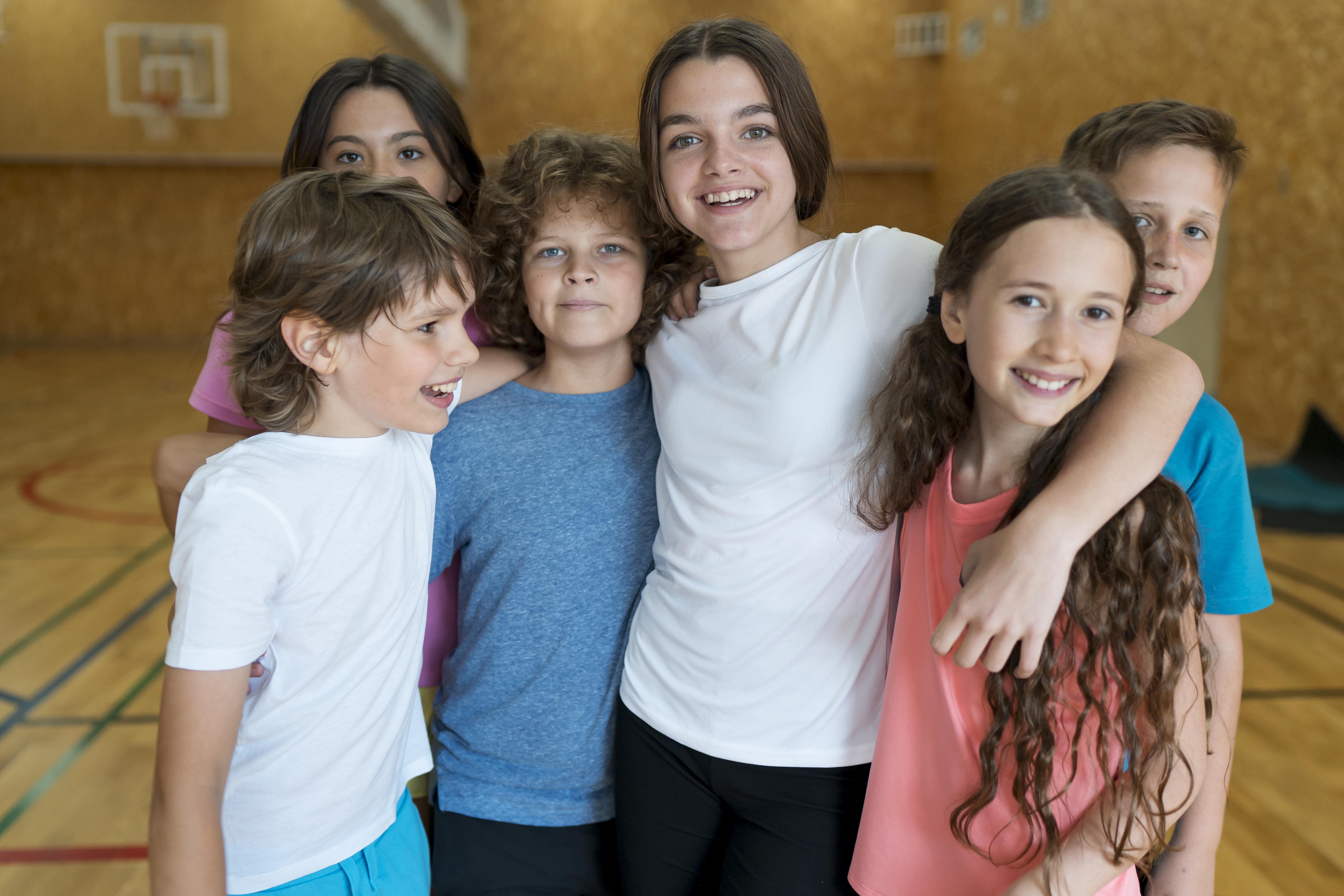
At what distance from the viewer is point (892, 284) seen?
106cm

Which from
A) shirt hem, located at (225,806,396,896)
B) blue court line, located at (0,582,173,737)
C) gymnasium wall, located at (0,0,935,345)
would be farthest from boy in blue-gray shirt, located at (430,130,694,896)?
gymnasium wall, located at (0,0,935,345)

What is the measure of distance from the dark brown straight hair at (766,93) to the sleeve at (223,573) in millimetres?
614

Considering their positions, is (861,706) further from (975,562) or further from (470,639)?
(470,639)

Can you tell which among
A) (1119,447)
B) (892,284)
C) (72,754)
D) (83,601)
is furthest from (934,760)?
(83,601)

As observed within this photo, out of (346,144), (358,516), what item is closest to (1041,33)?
(346,144)

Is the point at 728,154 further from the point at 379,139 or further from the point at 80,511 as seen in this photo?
the point at 80,511

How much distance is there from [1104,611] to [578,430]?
0.67 m

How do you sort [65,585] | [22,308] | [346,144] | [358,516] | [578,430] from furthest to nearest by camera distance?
[22,308], [65,585], [346,144], [578,430], [358,516]

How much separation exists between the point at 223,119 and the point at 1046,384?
32.2 ft

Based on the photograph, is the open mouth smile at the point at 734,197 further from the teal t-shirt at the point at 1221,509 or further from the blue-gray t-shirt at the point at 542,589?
the teal t-shirt at the point at 1221,509

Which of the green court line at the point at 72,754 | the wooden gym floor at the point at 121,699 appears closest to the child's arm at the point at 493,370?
the wooden gym floor at the point at 121,699

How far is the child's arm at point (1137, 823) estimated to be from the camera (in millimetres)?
866

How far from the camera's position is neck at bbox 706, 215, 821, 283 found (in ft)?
3.84

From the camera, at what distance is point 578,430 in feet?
4.14
